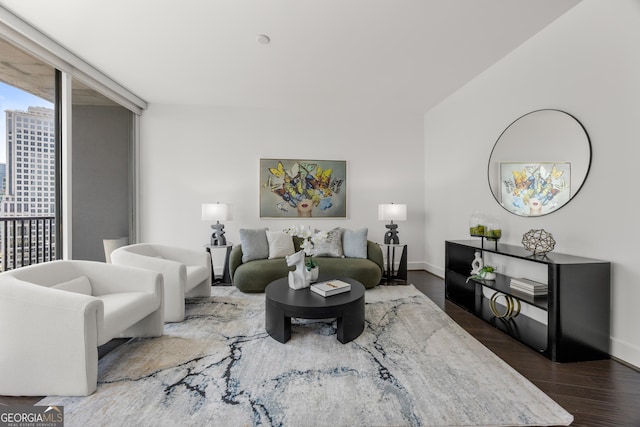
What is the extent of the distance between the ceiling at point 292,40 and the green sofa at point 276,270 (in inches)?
95.2

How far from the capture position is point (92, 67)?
3363mm

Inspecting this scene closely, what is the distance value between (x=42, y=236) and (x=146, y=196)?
60.1 inches

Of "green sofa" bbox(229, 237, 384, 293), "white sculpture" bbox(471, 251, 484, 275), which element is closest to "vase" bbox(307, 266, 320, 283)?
"green sofa" bbox(229, 237, 384, 293)

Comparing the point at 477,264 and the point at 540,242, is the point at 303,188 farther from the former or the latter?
the point at 540,242

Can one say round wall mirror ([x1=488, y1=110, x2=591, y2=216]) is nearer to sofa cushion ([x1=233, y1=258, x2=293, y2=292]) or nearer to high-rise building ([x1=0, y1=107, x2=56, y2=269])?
sofa cushion ([x1=233, y1=258, x2=293, y2=292])

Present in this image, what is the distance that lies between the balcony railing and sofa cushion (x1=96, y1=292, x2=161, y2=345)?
5.45 ft

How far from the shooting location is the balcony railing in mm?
2967

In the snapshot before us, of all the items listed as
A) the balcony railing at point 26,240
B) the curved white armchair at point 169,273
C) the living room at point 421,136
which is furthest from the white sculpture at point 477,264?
the balcony railing at point 26,240

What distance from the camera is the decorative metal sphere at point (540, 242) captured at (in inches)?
92.6

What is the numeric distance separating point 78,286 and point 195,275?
3.45 feet

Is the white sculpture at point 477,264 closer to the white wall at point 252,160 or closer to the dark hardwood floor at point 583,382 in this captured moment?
the dark hardwood floor at point 583,382

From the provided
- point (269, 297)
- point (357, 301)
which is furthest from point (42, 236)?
point (357, 301)

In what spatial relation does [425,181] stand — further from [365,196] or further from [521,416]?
[521,416]

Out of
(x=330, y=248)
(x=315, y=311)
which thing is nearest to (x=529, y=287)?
(x=315, y=311)
